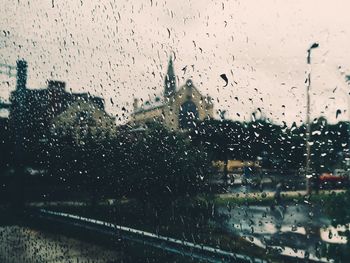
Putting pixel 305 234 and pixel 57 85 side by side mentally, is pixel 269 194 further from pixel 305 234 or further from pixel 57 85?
pixel 57 85

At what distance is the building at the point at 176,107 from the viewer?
569cm

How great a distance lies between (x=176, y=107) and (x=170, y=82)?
0.50 m

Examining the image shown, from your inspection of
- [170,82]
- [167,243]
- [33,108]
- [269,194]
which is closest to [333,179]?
[269,194]

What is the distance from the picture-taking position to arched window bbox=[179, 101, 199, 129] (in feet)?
20.0

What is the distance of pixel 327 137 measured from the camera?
10.1 feet

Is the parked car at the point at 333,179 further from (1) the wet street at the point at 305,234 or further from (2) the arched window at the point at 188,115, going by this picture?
(2) the arched window at the point at 188,115

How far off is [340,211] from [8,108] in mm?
11131

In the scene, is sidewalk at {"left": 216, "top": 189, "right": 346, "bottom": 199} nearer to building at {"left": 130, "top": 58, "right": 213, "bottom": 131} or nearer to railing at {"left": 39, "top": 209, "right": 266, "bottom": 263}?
railing at {"left": 39, "top": 209, "right": 266, "bottom": 263}

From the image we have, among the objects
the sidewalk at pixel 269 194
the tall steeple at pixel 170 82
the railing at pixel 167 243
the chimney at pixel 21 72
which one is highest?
the chimney at pixel 21 72

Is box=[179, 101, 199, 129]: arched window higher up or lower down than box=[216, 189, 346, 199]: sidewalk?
higher up

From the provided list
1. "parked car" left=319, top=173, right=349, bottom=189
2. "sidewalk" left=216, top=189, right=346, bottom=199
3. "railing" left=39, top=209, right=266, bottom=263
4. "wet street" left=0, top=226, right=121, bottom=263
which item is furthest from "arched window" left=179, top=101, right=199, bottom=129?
"parked car" left=319, top=173, right=349, bottom=189

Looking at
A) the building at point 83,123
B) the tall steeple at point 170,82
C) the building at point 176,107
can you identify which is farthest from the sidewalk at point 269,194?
the building at point 83,123

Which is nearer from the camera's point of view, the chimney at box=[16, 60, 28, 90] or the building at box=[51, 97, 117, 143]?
the building at box=[51, 97, 117, 143]

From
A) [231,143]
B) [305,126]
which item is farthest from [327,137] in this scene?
[231,143]
